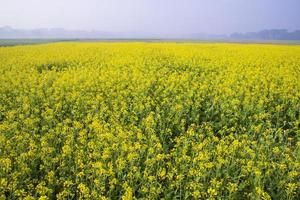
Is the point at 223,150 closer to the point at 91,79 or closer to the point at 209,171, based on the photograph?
the point at 209,171

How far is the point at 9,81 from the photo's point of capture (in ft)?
37.3

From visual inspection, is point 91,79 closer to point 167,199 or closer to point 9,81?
point 9,81

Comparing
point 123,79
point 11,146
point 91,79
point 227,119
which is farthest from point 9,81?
point 227,119

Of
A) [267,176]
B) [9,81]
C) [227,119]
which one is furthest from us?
[9,81]

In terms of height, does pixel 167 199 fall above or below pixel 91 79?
below

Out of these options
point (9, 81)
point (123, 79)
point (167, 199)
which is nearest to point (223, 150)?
point (167, 199)

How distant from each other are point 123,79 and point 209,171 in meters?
7.11

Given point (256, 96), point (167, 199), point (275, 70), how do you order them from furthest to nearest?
1. point (275, 70)
2. point (256, 96)
3. point (167, 199)

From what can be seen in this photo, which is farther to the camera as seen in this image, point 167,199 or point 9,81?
point 9,81

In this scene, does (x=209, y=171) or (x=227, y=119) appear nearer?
(x=209, y=171)

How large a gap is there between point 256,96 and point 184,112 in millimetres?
2464

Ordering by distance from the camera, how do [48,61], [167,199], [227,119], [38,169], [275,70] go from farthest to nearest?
1. [48,61]
2. [275,70]
3. [227,119]
4. [38,169]
5. [167,199]

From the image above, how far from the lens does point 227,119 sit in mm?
8234

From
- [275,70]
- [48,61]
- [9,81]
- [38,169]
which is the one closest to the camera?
[38,169]
